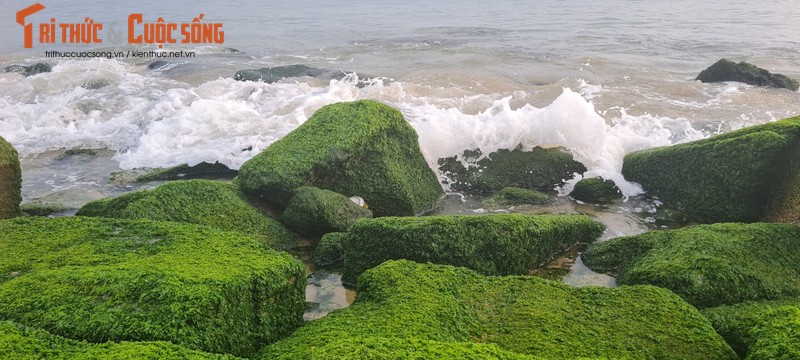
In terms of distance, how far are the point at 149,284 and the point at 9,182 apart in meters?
3.39

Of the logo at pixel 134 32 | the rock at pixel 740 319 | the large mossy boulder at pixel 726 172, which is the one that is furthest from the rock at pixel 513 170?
the logo at pixel 134 32

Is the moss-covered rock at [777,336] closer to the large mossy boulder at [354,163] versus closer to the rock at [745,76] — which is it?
the large mossy boulder at [354,163]

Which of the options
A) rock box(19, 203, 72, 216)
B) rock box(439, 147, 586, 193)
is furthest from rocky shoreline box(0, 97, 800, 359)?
rock box(19, 203, 72, 216)

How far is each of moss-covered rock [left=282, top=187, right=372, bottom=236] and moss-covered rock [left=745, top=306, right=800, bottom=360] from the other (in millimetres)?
3548

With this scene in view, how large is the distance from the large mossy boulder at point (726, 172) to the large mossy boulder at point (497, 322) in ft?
9.42

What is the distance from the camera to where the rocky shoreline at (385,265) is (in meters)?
3.45

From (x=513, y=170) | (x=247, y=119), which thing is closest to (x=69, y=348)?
(x=513, y=170)

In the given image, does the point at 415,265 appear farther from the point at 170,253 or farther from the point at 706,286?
the point at 706,286

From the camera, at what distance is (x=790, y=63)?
1631 centimetres

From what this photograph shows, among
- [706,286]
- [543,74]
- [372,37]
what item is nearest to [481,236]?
[706,286]

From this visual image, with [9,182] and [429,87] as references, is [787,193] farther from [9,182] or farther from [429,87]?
[429,87]

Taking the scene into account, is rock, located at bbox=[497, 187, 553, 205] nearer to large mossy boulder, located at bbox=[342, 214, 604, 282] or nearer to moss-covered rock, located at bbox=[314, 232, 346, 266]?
large mossy boulder, located at bbox=[342, 214, 604, 282]

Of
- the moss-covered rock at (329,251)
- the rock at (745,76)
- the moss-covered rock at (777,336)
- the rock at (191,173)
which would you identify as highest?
the rock at (745,76)

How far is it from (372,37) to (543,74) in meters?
8.01
